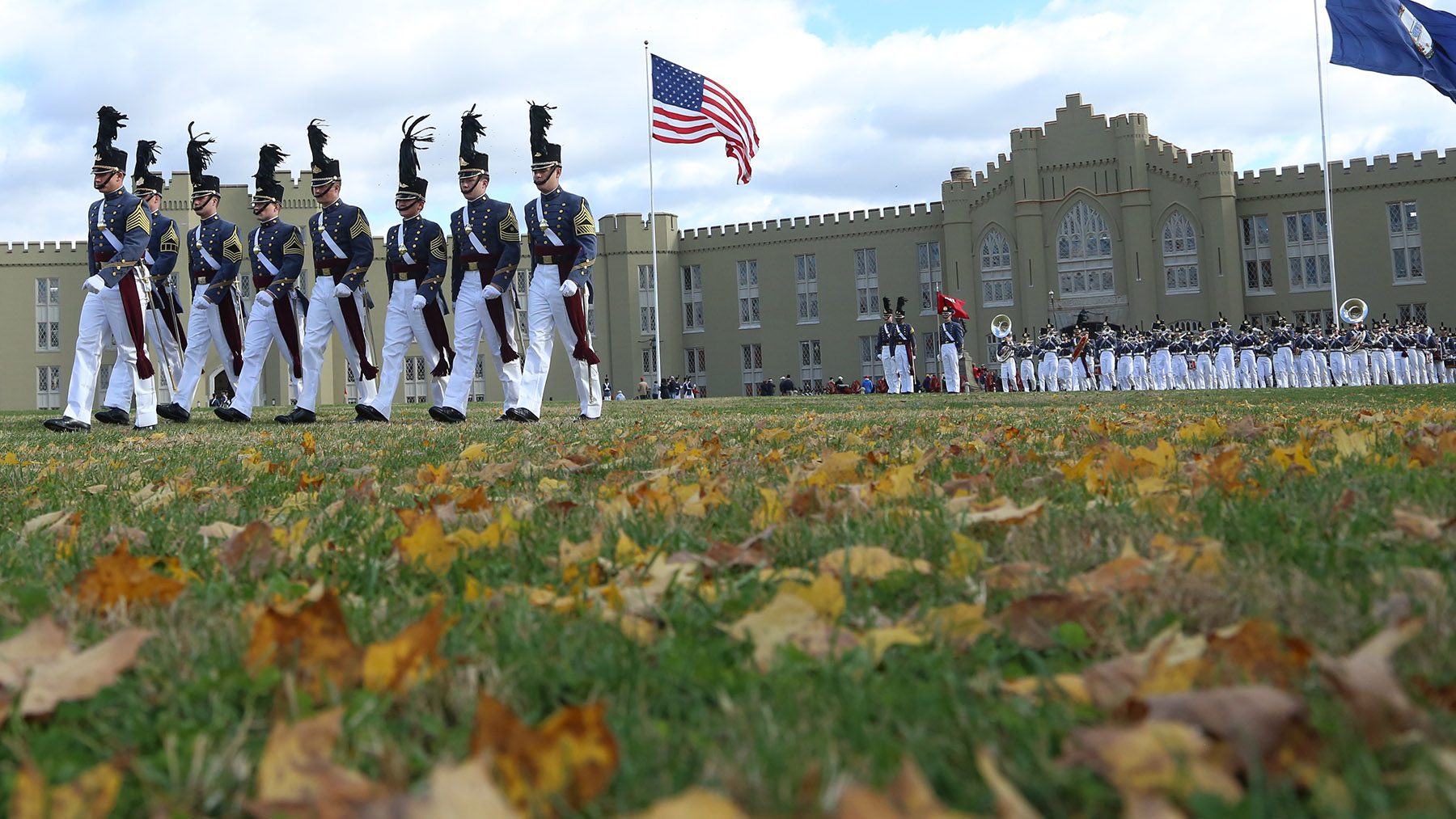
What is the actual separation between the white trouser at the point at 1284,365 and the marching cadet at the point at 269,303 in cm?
2925

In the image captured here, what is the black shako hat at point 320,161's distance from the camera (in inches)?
508

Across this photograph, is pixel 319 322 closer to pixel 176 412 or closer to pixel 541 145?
pixel 176 412

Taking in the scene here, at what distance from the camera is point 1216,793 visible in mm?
1124

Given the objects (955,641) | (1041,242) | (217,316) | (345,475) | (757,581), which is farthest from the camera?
(1041,242)

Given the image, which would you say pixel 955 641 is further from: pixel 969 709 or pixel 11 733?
pixel 11 733

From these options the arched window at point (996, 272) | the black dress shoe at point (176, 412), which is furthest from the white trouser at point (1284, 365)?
the black dress shoe at point (176, 412)

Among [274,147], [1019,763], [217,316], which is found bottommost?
[1019,763]

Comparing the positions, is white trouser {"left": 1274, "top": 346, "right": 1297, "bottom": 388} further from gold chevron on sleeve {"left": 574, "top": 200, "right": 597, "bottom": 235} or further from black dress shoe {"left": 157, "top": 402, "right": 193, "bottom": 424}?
black dress shoe {"left": 157, "top": 402, "right": 193, "bottom": 424}

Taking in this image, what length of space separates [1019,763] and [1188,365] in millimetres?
35401

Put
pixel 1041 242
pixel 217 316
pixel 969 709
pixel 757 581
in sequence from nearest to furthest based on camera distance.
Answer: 1. pixel 969 709
2. pixel 757 581
3. pixel 217 316
4. pixel 1041 242

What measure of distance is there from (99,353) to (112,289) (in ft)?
2.14

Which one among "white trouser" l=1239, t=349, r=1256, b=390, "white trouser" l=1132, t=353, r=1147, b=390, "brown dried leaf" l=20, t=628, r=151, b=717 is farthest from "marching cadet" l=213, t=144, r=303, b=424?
"white trouser" l=1132, t=353, r=1147, b=390

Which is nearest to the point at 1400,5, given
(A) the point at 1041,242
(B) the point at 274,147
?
(B) the point at 274,147

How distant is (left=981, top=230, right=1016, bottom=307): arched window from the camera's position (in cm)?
5019
